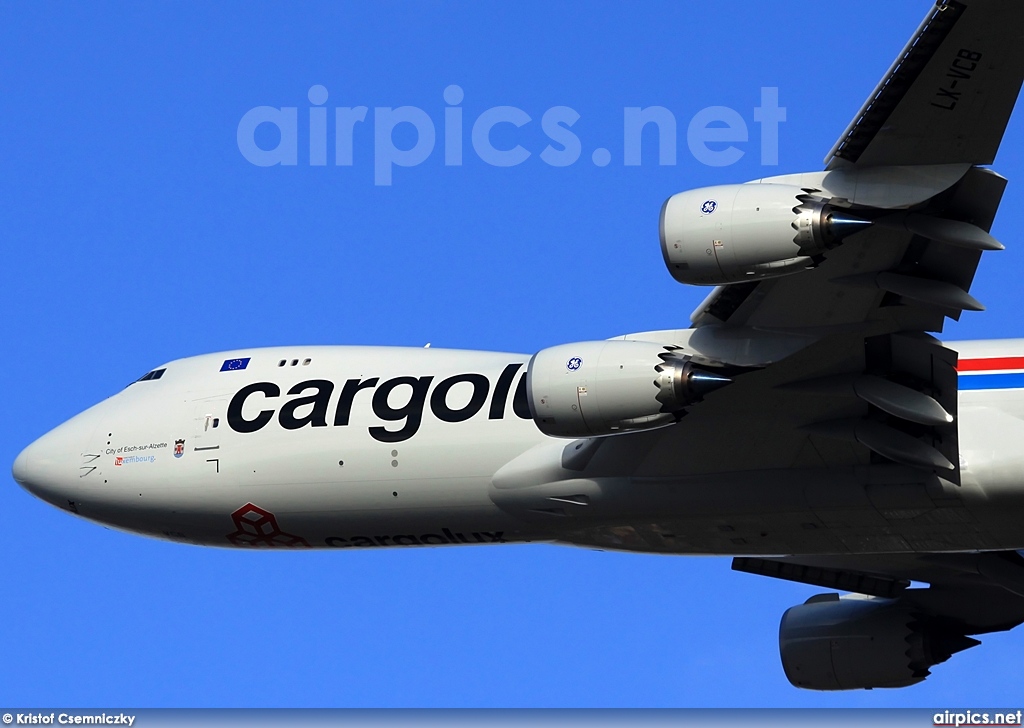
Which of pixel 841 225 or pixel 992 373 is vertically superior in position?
pixel 841 225

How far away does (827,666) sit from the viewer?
87.7 ft

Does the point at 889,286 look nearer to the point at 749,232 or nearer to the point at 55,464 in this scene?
the point at 749,232

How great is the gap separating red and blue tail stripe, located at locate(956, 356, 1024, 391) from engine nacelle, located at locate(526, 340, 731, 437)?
12.0 ft

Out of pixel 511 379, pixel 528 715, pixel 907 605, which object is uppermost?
pixel 511 379

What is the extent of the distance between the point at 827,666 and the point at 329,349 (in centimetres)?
988

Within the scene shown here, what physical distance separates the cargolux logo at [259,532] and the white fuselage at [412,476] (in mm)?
26

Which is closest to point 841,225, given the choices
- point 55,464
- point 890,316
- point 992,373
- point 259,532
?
point 890,316

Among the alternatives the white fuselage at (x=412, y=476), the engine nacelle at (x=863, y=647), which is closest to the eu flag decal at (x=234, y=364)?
the white fuselage at (x=412, y=476)

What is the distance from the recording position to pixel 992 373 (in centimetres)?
2081

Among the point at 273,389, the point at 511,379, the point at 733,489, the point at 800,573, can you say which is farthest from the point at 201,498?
the point at 800,573

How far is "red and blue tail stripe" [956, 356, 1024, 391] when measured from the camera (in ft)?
67.8

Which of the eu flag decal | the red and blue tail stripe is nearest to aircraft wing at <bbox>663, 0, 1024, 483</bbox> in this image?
the red and blue tail stripe

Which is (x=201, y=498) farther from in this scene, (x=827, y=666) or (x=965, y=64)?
(x=965, y=64)

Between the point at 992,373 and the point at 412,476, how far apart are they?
8.00 m
